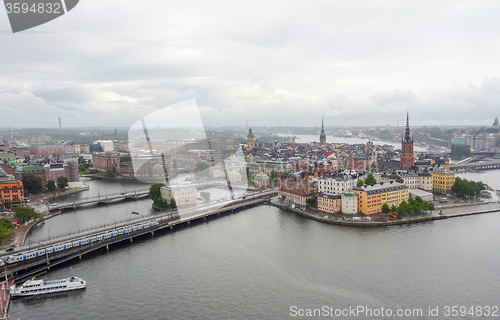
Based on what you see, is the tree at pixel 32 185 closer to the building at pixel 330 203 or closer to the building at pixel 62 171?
the building at pixel 62 171

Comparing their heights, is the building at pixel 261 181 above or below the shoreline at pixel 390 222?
above

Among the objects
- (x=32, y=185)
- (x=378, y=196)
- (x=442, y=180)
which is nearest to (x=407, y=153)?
(x=442, y=180)

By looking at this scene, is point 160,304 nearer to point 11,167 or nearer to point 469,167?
point 11,167

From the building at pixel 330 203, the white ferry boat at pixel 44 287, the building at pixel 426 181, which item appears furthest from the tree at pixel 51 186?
the building at pixel 426 181

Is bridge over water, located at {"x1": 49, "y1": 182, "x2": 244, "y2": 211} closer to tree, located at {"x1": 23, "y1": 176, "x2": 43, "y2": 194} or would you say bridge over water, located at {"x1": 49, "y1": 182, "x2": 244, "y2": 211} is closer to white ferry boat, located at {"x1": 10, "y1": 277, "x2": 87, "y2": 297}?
tree, located at {"x1": 23, "y1": 176, "x2": 43, "y2": 194}

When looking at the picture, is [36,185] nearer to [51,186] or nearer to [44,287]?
[51,186]

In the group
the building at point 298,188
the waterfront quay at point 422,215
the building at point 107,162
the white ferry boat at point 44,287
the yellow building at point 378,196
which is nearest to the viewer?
the white ferry boat at point 44,287

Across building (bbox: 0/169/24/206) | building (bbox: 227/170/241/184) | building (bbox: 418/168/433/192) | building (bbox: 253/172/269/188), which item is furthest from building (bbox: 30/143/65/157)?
building (bbox: 418/168/433/192)

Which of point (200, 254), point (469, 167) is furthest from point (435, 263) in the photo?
point (469, 167)
